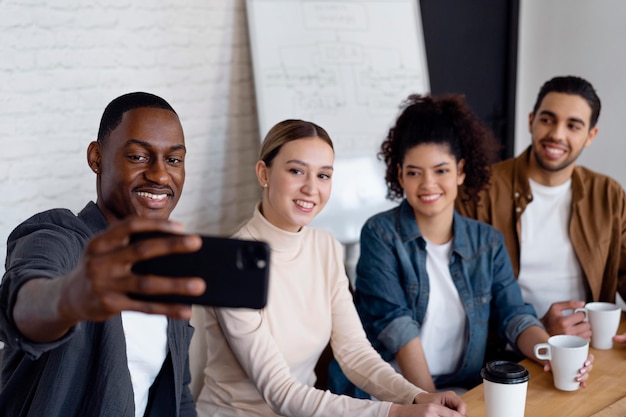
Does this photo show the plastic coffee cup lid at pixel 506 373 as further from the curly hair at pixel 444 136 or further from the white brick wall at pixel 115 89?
the white brick wall at pixel 115 89

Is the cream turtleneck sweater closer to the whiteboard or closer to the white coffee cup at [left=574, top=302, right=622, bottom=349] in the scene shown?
the white coffee cup at [left=574, top=302, right=622, bottom=349]

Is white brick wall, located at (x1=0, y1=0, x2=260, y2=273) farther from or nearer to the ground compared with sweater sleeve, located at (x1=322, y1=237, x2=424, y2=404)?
farther from the ground

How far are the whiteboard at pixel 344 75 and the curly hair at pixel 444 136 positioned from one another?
794 mm

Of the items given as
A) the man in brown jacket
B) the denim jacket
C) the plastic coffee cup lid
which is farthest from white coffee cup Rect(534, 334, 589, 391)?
the man in brown jacket

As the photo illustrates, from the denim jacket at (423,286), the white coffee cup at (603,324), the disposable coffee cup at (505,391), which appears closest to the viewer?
the disposable coffee cup at (505,391)

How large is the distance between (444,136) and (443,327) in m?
0.54

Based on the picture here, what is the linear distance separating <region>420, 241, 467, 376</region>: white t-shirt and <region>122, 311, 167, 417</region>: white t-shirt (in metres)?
0.81

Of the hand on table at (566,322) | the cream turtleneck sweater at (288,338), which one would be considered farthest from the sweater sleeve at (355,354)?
the hand on table at (566,322)

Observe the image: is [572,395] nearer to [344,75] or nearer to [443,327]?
[443,327]

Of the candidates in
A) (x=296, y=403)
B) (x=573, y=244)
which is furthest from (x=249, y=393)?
(x=573, y=244)

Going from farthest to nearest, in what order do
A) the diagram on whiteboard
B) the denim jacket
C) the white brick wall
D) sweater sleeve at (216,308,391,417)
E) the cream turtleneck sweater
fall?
the diagram on whiteboard < the white brick wall < the denim jacket < the cream turtleneck sweater < sweater sleeve at (216,308,391,417)

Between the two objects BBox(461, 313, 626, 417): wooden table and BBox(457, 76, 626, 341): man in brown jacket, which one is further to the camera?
BBox(457, 76, 626, 341): man in brown jacket

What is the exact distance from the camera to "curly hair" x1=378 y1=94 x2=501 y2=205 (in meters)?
2.11

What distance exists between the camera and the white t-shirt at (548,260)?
2416mm
